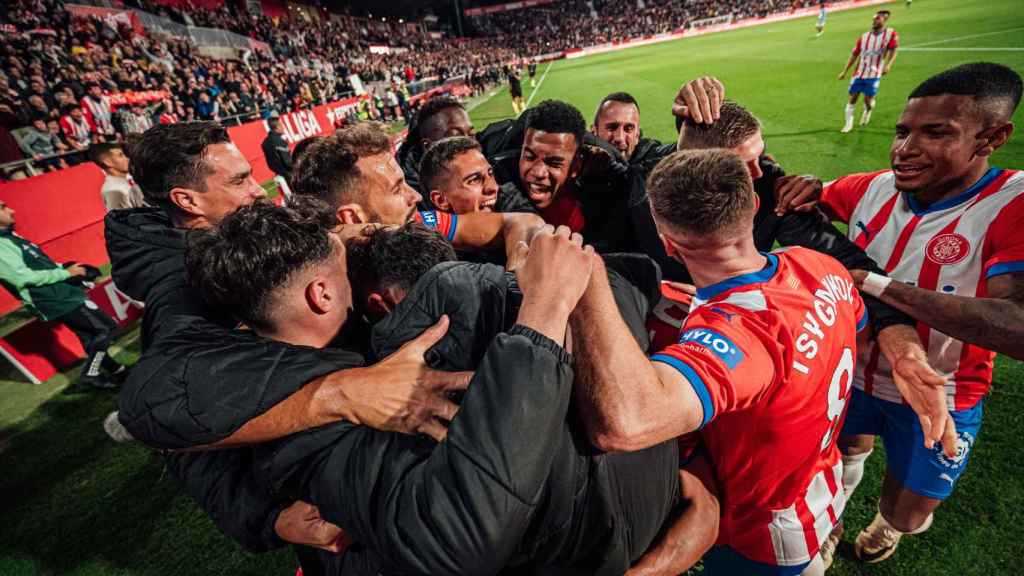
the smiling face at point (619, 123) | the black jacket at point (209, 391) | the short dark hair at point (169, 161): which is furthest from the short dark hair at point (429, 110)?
the black jacket at point (209, 391)

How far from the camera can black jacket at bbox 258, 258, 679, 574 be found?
978 mm

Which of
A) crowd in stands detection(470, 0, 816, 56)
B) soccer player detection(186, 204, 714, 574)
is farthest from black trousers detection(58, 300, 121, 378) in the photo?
crowd in stands detection(470, 0, 816, 56)

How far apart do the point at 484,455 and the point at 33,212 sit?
418 inches

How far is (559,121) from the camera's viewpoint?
9.66 ft

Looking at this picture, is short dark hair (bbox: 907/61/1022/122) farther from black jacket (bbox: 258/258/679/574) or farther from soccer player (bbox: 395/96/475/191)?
soccer player (bbox: 395/96/475/191)

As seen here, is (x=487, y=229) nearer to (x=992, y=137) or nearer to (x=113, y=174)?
(x=992, y=137)

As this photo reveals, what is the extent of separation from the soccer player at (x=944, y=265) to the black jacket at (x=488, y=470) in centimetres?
145

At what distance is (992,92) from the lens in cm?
199

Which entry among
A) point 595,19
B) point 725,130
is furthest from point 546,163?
point 595,19

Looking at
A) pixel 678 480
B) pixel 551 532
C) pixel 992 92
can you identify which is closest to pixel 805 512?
pixel 678 480

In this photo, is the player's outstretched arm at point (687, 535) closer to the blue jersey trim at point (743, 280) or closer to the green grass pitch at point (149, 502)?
the green grass pitch at point (149, 502)

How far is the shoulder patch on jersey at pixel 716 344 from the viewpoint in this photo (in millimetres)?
1359

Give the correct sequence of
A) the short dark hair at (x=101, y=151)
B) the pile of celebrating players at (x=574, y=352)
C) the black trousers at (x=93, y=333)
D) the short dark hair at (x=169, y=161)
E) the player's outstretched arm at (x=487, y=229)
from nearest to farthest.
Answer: the pile of celebrating players at (x=574, y=352)
the short dark hair at (x=169, y=161)
the player's outstretched arm at (x=487, y=229)
the black trousers at (x=93, y=333)
the short dark hair at (x=101, y=151)

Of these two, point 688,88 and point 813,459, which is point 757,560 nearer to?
point 813,459
